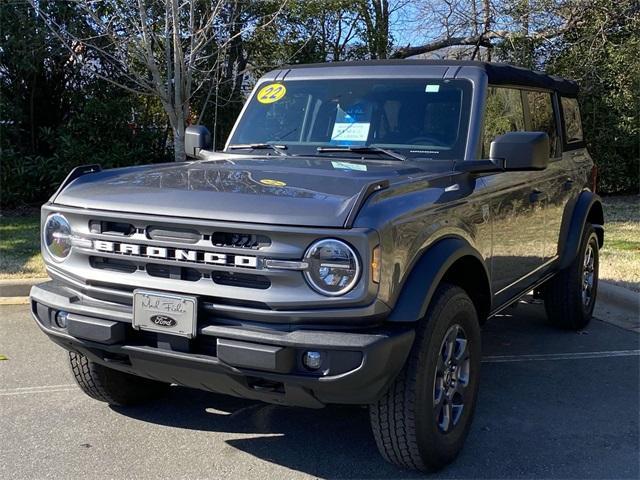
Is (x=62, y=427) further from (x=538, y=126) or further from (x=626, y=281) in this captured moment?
(x=626, y=281)

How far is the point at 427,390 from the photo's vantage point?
3080 millimetres

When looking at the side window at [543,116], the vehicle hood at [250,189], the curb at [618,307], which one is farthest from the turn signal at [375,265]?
the curb at [618,307]

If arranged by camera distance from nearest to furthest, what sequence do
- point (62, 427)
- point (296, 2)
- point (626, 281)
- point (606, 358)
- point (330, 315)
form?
1. point (330, 315)
2. point (62, 427)
3. point (606, 358)
4. point (626, 281)
5. point (296, 2)

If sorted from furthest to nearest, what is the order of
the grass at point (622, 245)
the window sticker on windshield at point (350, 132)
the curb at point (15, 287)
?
the grass at point (622, 245) → the curb at point (15, 287) → the window sticker on windshield at point (350, 132)

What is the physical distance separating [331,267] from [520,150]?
4.83ft

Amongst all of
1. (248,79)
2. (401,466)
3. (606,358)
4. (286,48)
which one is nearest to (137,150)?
(248,79)

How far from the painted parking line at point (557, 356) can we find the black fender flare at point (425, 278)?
1923 mm

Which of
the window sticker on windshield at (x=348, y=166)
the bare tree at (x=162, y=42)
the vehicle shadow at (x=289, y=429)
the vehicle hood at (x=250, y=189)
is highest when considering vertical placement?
the bare tree at (x=162, y=42)

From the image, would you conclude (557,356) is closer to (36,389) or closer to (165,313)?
(165,313)

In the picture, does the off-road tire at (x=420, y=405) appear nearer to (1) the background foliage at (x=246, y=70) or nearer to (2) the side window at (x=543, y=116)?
(2) the side window at (x=543, y=116)

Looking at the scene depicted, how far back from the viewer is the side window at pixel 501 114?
4.19 metres

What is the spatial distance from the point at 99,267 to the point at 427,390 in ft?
5.08

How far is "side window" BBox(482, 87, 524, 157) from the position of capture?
13.7 ft

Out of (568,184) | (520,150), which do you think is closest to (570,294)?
(568,184)
